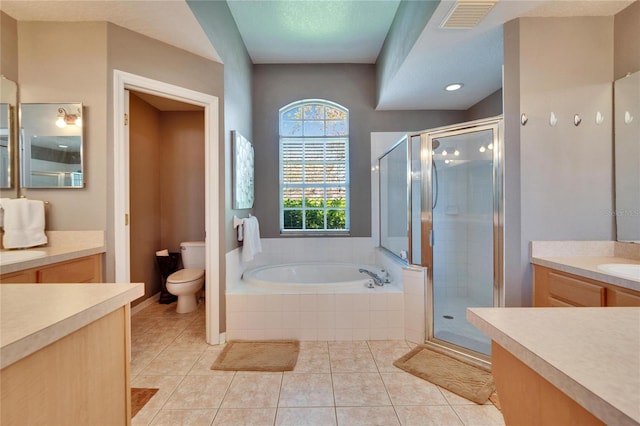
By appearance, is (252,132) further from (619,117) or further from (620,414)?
(620,414)

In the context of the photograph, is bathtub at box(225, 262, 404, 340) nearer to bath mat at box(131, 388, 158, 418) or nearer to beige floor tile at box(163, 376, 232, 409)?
beige floor tile at box(163, 376, 232, 409)

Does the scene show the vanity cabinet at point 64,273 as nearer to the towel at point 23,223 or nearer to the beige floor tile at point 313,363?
the towel at point 23,223

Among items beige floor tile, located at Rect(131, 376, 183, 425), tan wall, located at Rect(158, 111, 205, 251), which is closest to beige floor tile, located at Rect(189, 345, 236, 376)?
beige floor tile, located at Rect(131, 376, 183, 425)

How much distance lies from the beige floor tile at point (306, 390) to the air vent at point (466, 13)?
2495 mm

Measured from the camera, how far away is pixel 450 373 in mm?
1859

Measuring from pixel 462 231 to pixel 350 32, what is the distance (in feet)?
7.86

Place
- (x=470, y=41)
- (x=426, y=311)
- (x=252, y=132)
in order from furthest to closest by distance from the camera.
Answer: (x=252, y=132) < (x=426, y=311) < (x=470, y=41)

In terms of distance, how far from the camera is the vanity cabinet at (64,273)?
135 centimetres

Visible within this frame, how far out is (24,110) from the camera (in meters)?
1.76

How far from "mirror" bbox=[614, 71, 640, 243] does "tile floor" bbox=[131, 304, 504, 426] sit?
145cm

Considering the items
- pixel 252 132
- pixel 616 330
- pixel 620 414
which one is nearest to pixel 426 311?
pixel 616 330

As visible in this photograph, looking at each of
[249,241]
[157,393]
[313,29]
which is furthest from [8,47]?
[157,393]

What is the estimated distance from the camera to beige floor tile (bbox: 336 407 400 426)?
1451 mm

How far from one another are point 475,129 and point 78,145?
2896 millimetres
